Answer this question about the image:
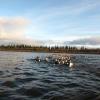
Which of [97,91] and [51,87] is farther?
[51,87]

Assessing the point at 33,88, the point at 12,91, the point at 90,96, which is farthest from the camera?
the point at 33,88

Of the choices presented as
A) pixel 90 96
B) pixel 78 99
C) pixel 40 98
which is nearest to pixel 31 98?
pixel 40 98

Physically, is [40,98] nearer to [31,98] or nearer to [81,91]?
[31,98]

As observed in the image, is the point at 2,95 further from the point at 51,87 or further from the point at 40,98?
the point at 51,87

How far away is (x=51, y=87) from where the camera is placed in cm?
1412

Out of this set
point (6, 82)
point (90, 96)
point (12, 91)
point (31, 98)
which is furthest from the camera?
point (6, 82)

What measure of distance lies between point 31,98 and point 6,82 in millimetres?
4570

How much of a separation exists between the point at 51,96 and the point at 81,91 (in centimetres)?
229

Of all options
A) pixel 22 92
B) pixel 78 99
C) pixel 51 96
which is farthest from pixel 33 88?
pixel 78 99

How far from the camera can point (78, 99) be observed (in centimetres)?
1118

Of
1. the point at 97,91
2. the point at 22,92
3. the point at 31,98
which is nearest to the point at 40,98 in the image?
the point at 31,98

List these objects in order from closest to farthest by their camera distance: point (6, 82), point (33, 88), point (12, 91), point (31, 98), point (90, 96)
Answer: point (31, 98) → point (90, 96) → point (12, 91) → point (33, 88) → point (6, 82)

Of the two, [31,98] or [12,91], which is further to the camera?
[12,91]

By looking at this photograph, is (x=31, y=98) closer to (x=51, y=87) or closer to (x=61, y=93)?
(x=61, y=93)
